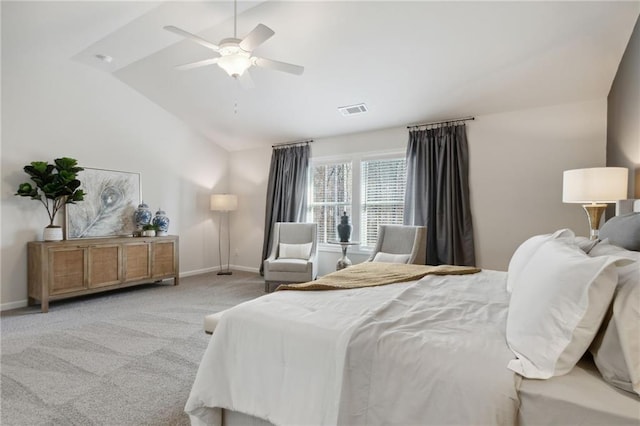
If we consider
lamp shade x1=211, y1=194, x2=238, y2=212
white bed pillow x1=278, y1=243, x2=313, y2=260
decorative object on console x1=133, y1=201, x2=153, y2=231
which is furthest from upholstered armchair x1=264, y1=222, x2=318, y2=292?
decorative object on console x1=133, y1=201, x2=153, y2=231

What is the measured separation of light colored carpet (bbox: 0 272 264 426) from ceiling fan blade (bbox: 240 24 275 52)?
2482mm

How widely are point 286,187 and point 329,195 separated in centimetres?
79

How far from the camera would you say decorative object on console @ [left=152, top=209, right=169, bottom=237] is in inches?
199

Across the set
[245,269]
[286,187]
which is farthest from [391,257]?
[245,269]

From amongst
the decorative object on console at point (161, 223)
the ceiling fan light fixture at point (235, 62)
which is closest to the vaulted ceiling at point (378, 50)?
the ceiling fan light fixture at point (235, 62)

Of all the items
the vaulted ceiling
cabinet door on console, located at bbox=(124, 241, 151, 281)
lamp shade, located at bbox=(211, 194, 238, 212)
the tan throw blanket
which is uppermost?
the vaulted ceiling

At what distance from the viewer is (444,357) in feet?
3.55

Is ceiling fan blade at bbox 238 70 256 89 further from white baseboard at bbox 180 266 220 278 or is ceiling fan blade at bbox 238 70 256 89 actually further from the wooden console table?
white baseboard at bbox 180 266 220 278

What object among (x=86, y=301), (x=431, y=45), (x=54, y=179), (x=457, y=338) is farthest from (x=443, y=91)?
(x=86, y=301)

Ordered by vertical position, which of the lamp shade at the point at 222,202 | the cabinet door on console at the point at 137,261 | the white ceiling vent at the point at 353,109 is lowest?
the cabinet door on console at the point at 137,261

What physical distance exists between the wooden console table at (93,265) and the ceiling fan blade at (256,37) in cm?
326

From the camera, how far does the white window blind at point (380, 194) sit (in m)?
4.92

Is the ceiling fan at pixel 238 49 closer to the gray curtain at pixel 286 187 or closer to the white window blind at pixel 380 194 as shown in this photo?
the white window blind at pixel 380 194

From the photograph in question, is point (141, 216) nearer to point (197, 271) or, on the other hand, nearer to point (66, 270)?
point (66, 270)
